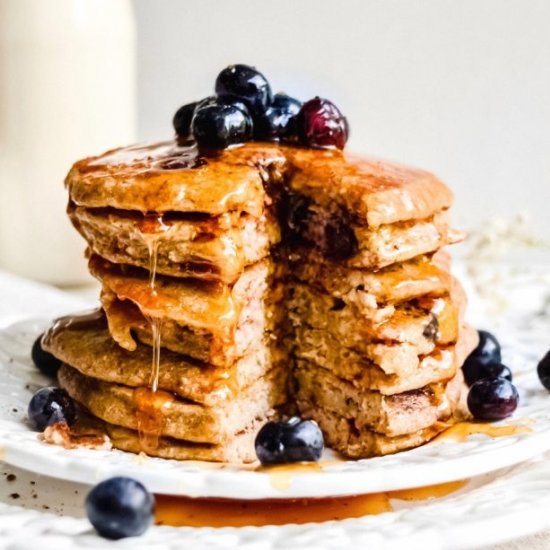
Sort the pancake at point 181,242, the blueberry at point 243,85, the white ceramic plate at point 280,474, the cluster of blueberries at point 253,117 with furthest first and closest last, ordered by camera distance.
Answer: the blueberry at point 243,85 < the cluster of blueberries at point 253,117 < the pancake at point 181,242 < the white ceramic plate at point 280,474

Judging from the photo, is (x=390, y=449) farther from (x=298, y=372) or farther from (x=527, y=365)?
(x=527, y=365)

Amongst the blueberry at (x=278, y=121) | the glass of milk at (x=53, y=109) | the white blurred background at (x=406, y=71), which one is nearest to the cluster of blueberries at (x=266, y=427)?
the blueberry at (x=278, y=121)

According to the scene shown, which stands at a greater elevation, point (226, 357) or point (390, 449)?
point (226, 357)

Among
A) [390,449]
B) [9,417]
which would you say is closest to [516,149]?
[390,449]

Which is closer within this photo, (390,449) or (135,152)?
(390,449)

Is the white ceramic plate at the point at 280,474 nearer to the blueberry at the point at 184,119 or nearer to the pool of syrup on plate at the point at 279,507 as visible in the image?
the pool of syrup on plate at the point at 279,507

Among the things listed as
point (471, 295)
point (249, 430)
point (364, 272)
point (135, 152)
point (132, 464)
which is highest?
point (135, 152)
